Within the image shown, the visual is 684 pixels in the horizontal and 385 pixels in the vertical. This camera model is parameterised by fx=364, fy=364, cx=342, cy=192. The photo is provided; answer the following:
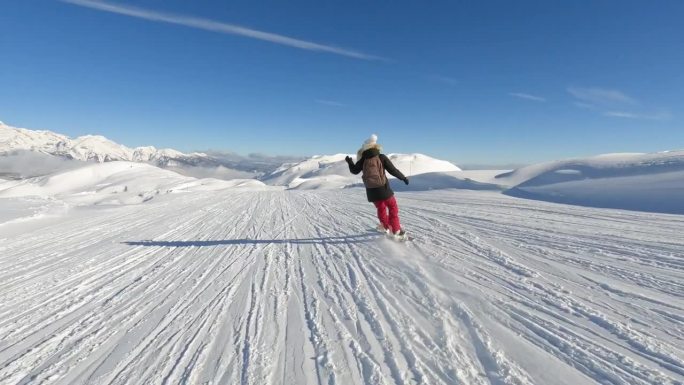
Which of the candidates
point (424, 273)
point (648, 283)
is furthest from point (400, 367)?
point (648, 283)

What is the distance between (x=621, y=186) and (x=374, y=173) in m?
12.4

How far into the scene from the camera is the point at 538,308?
3.64m

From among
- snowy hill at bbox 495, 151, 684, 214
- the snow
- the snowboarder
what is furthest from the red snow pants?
snowy hill at bbox 495, 151, 684, 214

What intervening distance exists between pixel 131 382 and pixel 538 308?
365 centimetres

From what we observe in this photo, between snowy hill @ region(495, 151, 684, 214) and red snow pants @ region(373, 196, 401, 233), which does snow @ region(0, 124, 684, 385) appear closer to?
red snow pants @ region(373, 196, 401, 233)

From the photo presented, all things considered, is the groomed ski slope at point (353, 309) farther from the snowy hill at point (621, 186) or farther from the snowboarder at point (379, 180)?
the snowy hill at point (621, 186)

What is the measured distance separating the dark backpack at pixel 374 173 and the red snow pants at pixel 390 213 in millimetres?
356

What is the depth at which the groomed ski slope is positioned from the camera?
107 inches

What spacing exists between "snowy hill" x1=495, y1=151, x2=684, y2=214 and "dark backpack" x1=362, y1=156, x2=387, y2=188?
8.67m

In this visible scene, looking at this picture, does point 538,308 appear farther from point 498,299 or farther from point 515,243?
point 515,243

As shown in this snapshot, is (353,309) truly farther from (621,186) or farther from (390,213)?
(621,186)

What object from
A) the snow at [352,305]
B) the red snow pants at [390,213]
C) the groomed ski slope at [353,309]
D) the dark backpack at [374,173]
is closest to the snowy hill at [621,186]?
the snow at [352,305]

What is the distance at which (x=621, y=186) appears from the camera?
14.2 m

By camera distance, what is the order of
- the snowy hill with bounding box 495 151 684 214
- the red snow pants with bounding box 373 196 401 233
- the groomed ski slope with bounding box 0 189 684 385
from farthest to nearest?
the snowy hill with bounding box 495 151 684 214 → the red snow pants with bounding box 373 196 401 233 → the groomed ski slope with bounding box 0 189 684 385
